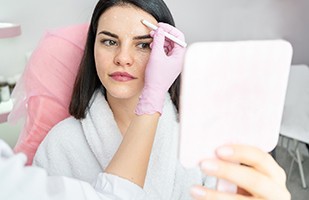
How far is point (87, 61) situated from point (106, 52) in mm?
149

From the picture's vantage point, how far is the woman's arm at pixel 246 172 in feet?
1.55

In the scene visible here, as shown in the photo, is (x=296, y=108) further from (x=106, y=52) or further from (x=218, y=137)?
(x=218, y=137)

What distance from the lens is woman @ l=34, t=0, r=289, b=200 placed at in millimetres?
765

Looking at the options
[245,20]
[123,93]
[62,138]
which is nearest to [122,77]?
[123,93]

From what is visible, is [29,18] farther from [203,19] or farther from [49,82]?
[203,19]

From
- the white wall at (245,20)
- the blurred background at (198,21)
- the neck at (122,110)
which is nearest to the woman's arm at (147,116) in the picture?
the neck at (122,110)

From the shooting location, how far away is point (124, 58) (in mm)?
992

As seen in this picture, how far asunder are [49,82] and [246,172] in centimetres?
90

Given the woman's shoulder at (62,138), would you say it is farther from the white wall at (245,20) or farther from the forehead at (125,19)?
the white wall at (245,20)

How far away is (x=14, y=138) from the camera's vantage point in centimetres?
205

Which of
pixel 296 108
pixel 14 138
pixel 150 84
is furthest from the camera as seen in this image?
pixel 296 108

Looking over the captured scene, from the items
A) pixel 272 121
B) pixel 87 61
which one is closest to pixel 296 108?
pixel 87 61

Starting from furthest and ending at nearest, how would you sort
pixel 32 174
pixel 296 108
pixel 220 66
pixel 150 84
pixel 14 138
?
pixel 296 108 < pixel 14 138 < pixel 150 84 < pixel 32 174 < pixel 220 66

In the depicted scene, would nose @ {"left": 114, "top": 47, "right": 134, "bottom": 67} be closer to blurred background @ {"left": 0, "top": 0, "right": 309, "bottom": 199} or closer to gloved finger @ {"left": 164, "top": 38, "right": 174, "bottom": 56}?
gloved finger @ {"left": 164, "top": 38, "right": 174, "bottom": 56}
